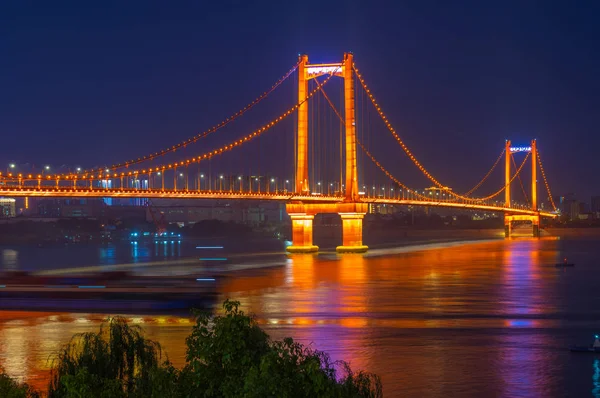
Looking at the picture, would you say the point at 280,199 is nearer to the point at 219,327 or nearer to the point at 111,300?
the point at 111,300

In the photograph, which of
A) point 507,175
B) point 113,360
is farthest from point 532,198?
point 113,360

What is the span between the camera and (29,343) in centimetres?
2245

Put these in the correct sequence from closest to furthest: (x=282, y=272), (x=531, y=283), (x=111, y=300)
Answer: (x=111, y=300), (x=531, y=283), (x=282, y=272)

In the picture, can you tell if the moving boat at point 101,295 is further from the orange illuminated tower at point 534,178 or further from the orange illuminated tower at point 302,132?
the orange illuminated tower at point 534,178

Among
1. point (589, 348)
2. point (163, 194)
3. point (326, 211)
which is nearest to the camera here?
point (589, 348)

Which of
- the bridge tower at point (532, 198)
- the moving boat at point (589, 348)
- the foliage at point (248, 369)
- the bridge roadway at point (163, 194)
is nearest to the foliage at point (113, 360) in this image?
the foliage at point (248, 369)

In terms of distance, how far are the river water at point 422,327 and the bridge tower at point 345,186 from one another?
1678 centimetres

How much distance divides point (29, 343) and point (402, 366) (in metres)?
8.95

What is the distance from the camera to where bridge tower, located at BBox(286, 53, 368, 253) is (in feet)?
218

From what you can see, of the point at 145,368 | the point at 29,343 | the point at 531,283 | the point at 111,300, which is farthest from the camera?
the point at 531,283

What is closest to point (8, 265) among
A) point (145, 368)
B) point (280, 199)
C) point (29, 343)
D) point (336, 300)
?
point (280, 199)

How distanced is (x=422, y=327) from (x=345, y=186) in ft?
142

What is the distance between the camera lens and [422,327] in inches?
1035

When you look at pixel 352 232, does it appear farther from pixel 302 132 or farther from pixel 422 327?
pixel 422 327
